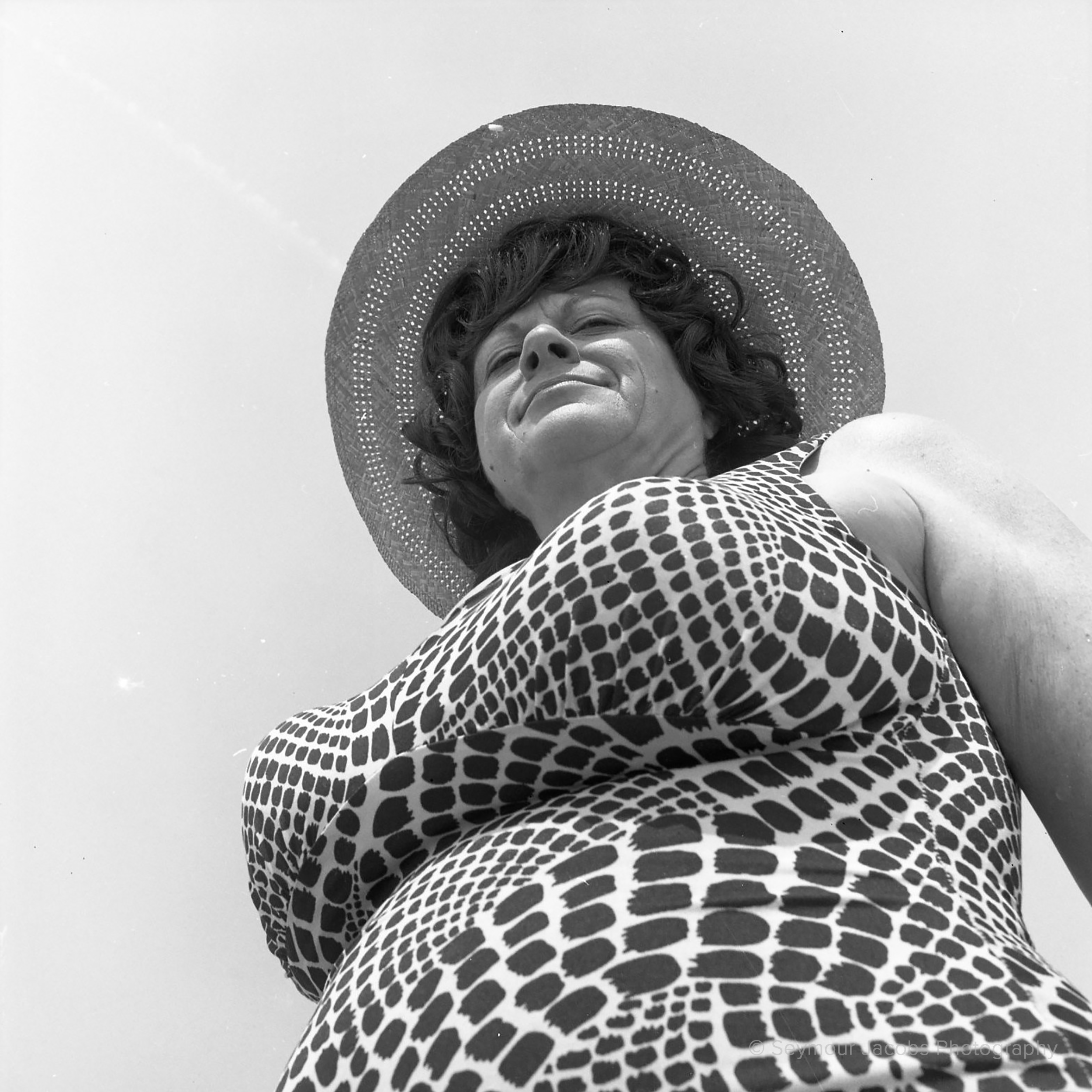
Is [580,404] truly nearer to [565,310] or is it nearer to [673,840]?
[565,310]

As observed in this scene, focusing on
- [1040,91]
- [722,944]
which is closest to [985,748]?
[722,944]

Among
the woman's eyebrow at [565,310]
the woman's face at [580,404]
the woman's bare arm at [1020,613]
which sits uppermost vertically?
the woman's eyebrow at [565,310]

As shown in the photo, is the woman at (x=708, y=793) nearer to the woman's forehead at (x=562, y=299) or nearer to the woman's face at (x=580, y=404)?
the woman's face at (x=580, y=404)

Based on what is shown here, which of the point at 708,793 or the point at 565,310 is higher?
the point at 565,310

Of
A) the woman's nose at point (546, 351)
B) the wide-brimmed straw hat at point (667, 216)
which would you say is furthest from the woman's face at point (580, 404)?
the wide-brimmed straw hat at point (667, 216)

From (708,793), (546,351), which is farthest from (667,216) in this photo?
(708,793)

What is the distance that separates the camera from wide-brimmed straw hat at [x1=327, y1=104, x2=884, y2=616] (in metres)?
1.42

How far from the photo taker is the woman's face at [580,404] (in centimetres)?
114

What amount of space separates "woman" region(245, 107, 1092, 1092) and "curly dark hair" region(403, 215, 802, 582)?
17cm

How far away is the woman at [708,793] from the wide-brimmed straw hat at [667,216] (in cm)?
38

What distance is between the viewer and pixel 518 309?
1302mm

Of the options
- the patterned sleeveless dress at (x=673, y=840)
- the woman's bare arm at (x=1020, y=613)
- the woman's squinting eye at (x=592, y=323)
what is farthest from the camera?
the woman's squinting eye at (x=592, y=323)

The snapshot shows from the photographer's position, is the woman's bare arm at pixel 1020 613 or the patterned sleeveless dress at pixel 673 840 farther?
the woman's bare arm at pixel 1020 613

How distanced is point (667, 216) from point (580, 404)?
0.42m
